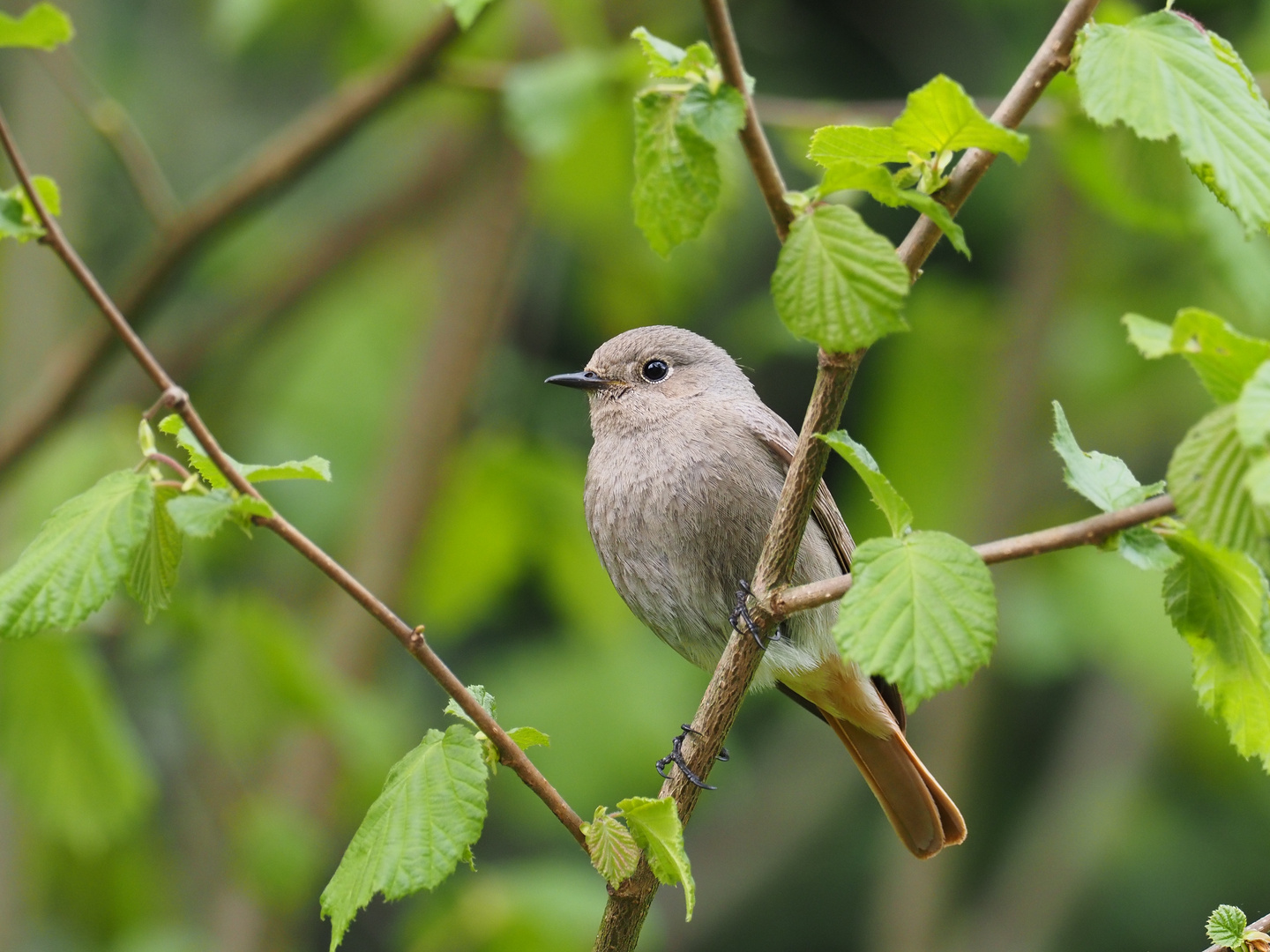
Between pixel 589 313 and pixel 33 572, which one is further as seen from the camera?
pixel 589 313

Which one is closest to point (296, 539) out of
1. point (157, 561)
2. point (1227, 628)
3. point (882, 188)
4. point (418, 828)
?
point (157, 561)

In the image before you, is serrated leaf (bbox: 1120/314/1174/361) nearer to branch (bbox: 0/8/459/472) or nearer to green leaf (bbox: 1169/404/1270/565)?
green leaf (bbox: 1169/404/1270/565)

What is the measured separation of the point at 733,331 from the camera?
256 inches

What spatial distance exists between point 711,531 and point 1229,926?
1.62 meters

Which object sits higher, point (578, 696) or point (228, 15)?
point (228, 15)

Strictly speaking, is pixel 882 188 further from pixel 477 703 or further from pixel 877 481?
pixel 477 703

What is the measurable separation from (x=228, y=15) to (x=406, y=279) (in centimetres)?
305

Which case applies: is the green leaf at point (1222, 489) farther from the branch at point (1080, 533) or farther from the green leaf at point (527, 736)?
the green leaf at point (527, 736)

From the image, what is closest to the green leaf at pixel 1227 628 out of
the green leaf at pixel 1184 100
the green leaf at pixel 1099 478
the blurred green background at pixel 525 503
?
the green leaf at pixel 1099 478

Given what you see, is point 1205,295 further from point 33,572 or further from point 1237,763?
point 33,572

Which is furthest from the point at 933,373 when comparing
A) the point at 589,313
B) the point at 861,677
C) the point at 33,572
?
the point at 33,572

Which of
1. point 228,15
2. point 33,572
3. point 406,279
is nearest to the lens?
point 33,572

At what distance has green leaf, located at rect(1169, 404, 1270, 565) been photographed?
1.57 meters

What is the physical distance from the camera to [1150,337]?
1.68 meters
